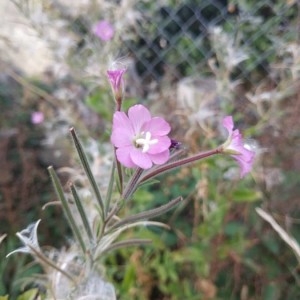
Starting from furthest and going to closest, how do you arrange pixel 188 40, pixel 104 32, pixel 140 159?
pixel 188 40 < pixel 104 32 < pixel 140 159

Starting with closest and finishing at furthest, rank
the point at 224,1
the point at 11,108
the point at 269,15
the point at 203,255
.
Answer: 1. the point at 203,255
2. the point at 11,108
3. the point at 269,15
4. the point at 224,1

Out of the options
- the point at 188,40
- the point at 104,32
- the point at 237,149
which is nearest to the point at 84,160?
the point at 237,149

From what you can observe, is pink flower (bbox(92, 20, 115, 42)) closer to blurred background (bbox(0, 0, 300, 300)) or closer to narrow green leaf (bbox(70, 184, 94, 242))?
blurred background (bbox(0, 0, 300, 300))

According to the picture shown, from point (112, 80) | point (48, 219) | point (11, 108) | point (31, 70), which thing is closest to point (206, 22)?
point (31, 70)

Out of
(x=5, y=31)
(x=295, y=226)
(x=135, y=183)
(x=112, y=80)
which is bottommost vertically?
(x=295, y=226)

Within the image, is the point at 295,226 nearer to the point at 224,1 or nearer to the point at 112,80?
the point at 112,80

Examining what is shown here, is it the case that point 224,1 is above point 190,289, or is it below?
above

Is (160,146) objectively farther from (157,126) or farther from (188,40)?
(188,40)
